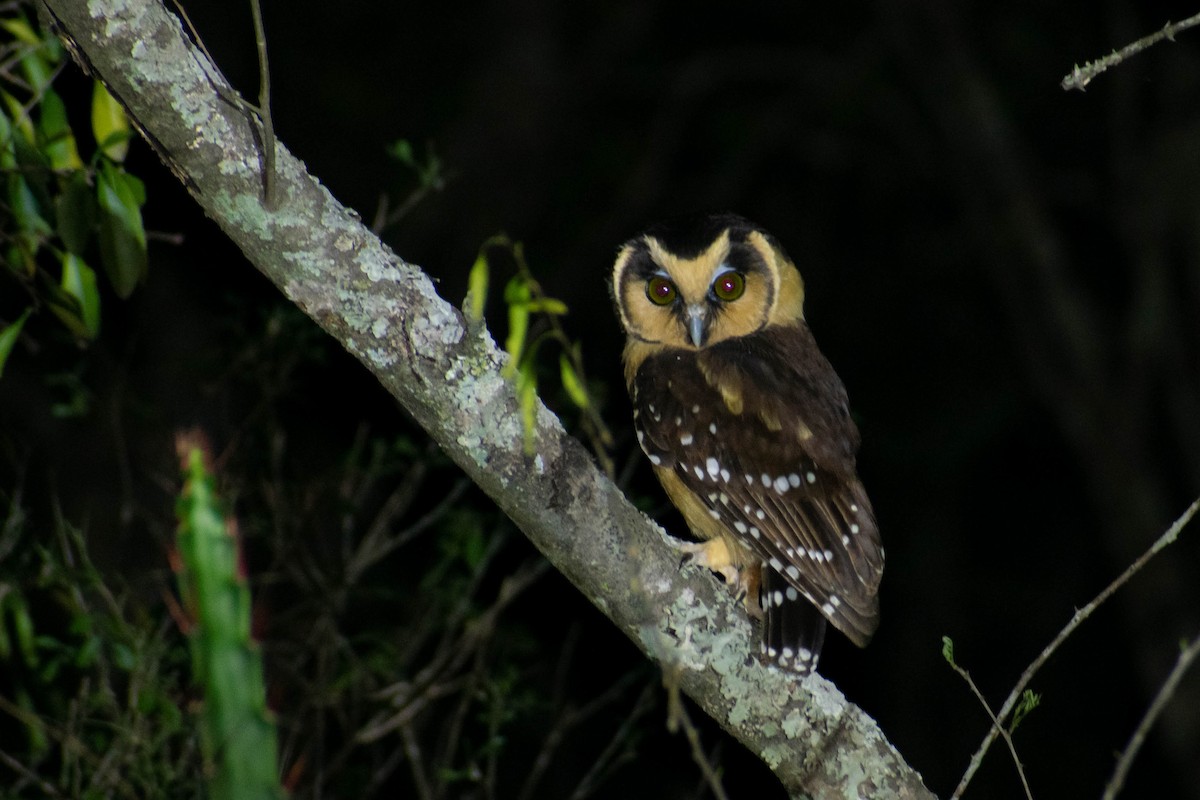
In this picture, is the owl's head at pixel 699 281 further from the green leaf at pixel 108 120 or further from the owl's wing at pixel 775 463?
the green leaf at pixel 108 120

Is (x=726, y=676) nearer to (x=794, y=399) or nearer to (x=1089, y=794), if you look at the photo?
(x=794, y=399)

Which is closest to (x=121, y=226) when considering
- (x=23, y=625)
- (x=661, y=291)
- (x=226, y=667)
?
(x=23, y=625)

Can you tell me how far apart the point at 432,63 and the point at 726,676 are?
17.5ft

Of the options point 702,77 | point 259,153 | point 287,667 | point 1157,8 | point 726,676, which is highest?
point 1157,8

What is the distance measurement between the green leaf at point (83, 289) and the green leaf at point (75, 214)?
0.13ft

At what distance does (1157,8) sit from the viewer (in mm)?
5926

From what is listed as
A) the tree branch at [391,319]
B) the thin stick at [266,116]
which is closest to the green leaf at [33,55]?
the tree branch at [391,319]

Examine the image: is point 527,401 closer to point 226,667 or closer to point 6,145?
point 226,667

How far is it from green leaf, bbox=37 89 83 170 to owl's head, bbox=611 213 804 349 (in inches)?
56.5

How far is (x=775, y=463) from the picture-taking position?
120 inches

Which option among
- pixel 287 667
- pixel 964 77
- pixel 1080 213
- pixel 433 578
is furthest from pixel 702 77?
pixel 287 667

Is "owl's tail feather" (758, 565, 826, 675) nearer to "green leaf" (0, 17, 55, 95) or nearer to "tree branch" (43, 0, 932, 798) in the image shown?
"tree branch" (43, 0, 932, 798)

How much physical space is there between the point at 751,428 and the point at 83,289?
1.47 meters

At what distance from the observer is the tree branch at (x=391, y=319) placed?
2062mm
